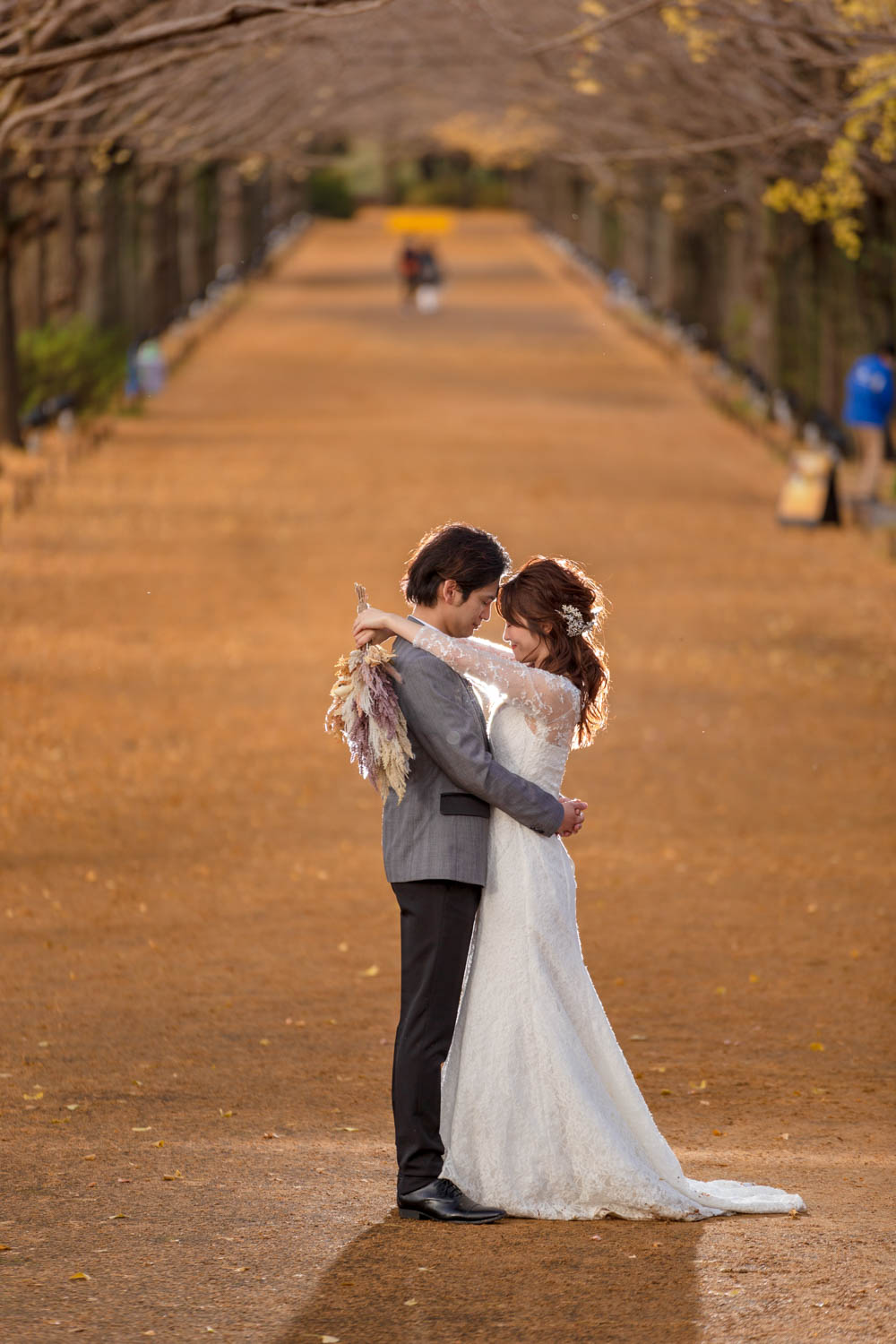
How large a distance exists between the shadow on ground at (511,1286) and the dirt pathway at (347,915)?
1 cm

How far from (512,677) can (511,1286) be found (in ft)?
5.05

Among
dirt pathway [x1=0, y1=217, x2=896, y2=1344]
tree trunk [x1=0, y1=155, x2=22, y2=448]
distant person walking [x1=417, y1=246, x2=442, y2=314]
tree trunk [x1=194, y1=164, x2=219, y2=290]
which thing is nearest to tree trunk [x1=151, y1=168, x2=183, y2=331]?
distant person walking [x1=417, y1=246, x2=442, y2=314]

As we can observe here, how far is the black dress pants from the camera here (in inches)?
217

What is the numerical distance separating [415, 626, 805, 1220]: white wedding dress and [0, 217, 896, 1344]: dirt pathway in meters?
0.18

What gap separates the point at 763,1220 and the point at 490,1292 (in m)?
0.99

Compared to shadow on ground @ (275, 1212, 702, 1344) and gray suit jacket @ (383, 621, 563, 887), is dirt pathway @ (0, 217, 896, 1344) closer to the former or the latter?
shadow on ground @ (275, 1212, 702, 1344)

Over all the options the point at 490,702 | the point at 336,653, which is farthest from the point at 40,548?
the point at 490,702

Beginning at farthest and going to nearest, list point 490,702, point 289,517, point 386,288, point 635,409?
point 386,288 < point 635,409 < point 289,517 < point 490,702

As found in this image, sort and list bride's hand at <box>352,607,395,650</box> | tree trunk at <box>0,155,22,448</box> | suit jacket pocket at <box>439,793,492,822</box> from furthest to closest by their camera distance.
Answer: tree trunk at <box>0,155,22,448</box>
suit jacket pocket at <box>439,793,492,822</box>
bride's hand at <box>352,607,395,650</box>

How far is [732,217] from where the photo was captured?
135 feet

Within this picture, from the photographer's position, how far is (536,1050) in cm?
563

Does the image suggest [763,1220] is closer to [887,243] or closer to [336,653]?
[336,653]

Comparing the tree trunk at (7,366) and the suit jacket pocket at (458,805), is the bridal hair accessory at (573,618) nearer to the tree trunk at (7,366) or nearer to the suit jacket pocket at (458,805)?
the suit jacket pocket at (458,805)

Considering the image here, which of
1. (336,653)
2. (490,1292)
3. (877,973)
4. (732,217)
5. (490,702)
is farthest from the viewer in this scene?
(732,217)
